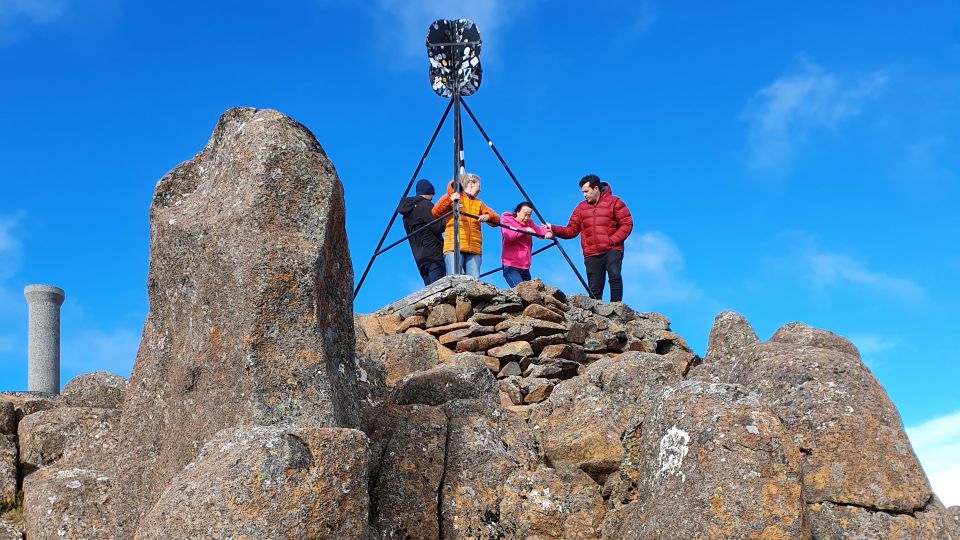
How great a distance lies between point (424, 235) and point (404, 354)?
1087 centimetres

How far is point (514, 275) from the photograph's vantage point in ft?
78.8

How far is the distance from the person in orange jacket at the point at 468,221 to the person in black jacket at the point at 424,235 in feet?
1.35

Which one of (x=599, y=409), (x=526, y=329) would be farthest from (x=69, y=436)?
(x=526, y=329)

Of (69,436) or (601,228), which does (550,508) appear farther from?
(601,228)

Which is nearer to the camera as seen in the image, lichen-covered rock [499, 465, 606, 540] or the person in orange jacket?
lichen-covered rock [499, 465, 606, 540]

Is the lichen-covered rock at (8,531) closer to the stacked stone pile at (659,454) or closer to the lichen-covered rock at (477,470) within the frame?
the stacked stone pile at (659,454)

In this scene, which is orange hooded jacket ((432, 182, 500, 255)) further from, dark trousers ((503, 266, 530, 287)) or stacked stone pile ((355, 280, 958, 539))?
stacked stone pile ((355, 280, 958, 539))

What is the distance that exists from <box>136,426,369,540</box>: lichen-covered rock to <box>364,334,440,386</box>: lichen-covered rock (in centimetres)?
521

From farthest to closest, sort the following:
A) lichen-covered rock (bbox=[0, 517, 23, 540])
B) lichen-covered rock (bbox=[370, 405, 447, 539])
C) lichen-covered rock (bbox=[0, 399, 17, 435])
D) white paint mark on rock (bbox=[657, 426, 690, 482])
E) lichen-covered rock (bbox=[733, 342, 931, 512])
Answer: lichen-covered rock (bbox=[0, 399, 17, 435]) < lichen-covered rock (bbox=[0, 517, 23, 540]) < lichen-covered rock (bbox=[370, 405, 447, 539]) < lichen-covered rock (bbox=[733, 342, 931, 512]) < white paint mark on rock (bbox=[657, 426, 690, 482])

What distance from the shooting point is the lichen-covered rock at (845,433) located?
826 centimetres

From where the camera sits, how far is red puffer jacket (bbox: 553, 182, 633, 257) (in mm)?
22844

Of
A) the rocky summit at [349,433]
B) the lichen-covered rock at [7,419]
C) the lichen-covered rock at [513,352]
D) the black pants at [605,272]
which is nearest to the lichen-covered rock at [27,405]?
the lichen-covered rock at [7,419]

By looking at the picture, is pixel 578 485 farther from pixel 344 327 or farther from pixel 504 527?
pixel 344 327

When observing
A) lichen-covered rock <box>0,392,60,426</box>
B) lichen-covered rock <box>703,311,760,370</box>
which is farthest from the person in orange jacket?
lichen-covered rock <box>0,392,60,426</box>
